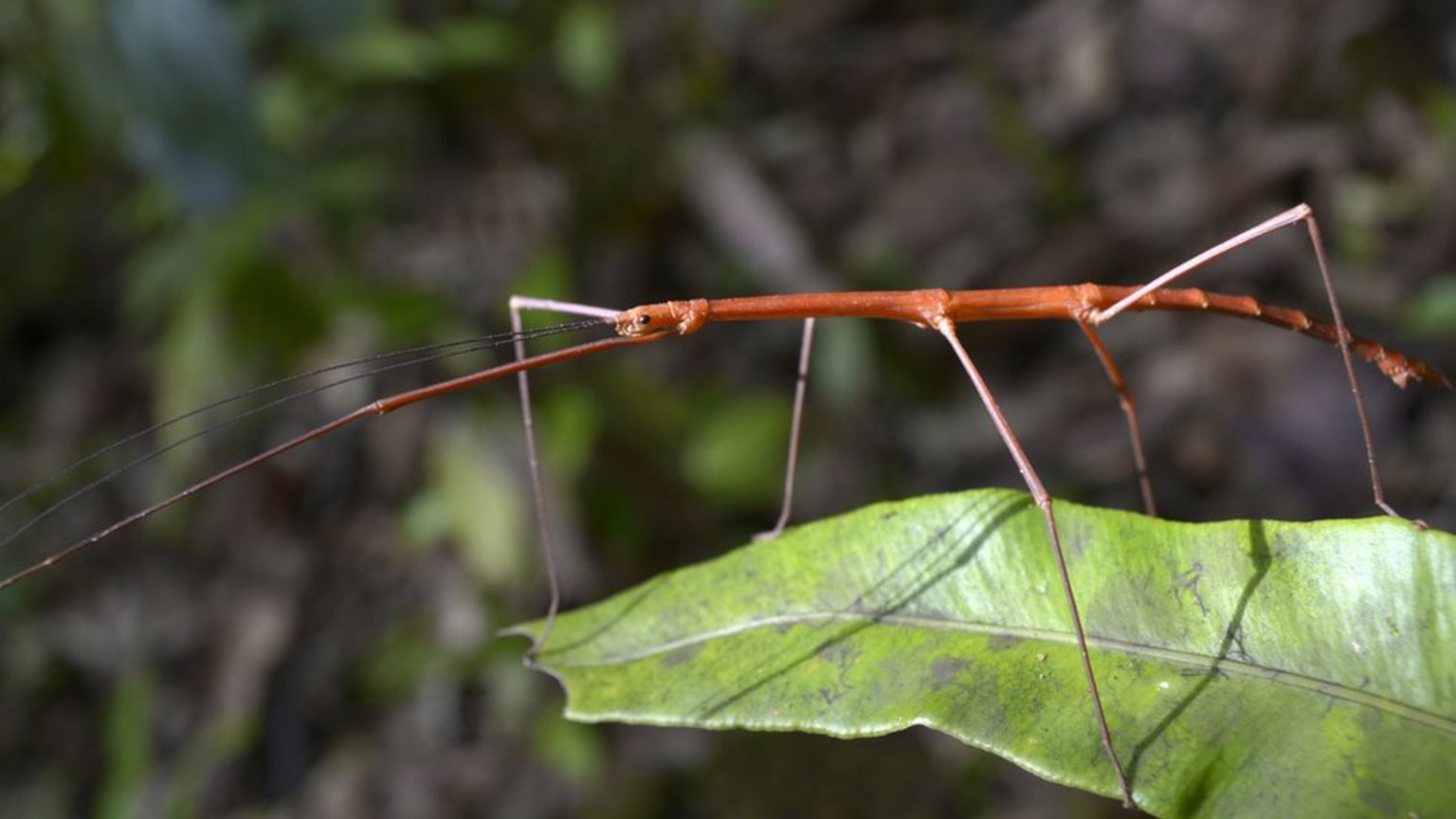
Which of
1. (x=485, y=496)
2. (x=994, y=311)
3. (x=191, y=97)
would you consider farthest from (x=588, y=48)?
(x=994, y=311)

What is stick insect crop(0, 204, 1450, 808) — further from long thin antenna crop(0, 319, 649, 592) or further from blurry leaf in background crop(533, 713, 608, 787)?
blurry leaf in background crop(533, 713, 608, 787)

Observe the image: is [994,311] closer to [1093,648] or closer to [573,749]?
[1093,648]

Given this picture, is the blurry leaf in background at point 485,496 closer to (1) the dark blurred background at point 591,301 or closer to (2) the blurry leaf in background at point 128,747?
(1) the dark blurred background at point 591,301

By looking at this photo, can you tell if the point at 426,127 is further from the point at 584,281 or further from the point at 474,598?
the point at 474,598

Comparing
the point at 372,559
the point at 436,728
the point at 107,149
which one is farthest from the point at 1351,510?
the point at 107,149

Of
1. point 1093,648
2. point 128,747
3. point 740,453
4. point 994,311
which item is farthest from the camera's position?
point 128,747
